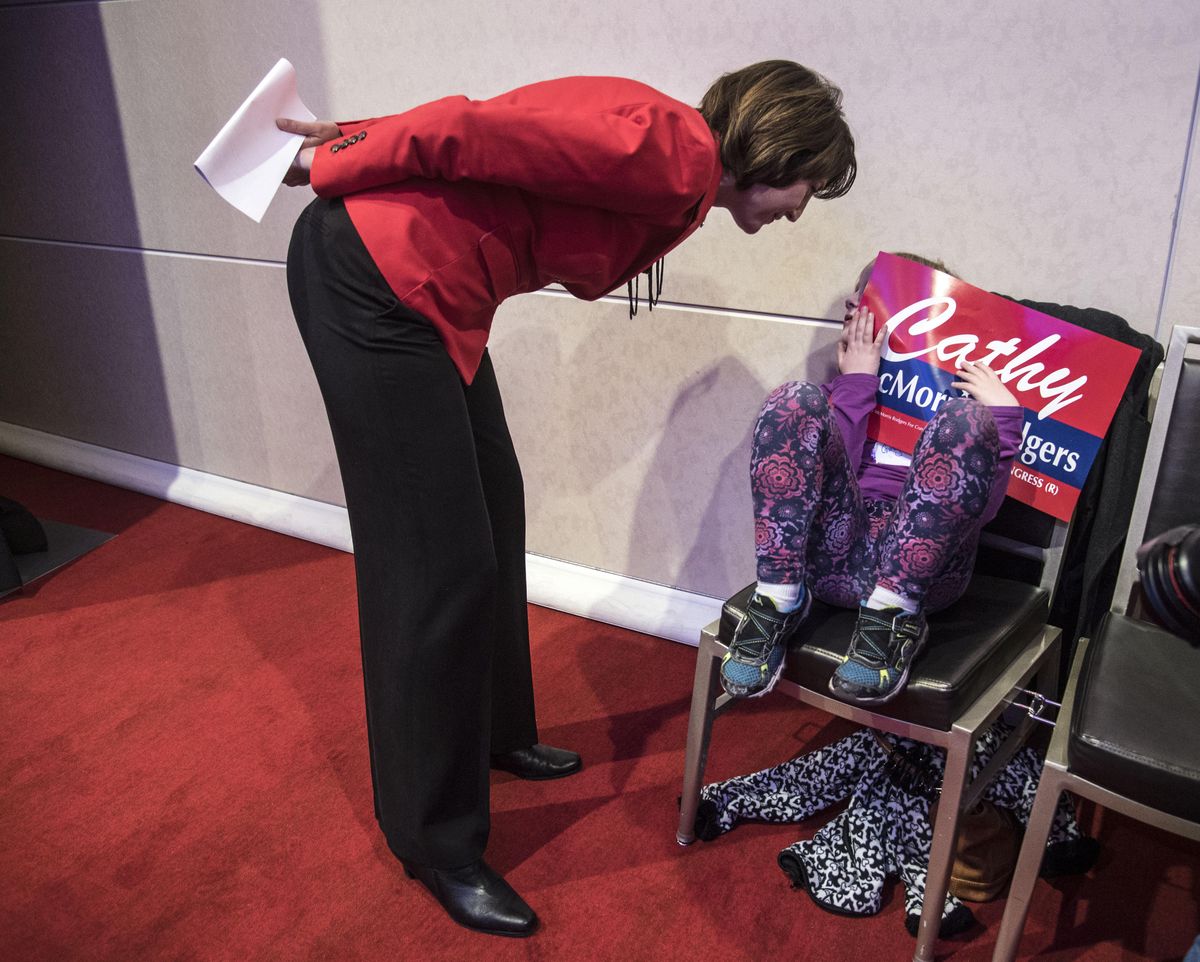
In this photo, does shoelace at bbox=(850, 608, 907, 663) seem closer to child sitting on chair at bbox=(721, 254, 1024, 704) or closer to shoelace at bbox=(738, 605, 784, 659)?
child sitting on chair at bbox=(721, 254, 1024, 704)

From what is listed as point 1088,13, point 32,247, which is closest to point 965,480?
point 1088,13

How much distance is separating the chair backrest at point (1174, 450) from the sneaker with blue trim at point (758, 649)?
59 cm

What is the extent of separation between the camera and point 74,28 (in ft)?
9.15

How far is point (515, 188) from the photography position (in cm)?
124

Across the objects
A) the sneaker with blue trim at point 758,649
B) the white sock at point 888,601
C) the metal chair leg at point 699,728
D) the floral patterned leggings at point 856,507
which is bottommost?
the metal chair leg at point 699,728

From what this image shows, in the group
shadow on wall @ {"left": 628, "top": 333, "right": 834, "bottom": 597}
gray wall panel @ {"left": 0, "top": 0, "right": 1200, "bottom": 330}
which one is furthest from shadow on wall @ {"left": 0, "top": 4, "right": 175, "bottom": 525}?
shadow on wall @ {"left": 628, "top": 333, "right": 834, "bottom": 597}

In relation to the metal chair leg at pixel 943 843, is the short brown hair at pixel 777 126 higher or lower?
higher

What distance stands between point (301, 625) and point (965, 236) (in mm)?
1775

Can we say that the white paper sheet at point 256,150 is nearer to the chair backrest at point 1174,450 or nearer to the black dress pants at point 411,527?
the black dress pants at point 411,527

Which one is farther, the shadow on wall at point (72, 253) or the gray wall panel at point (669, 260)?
the shadow on wall at point (72, 253)

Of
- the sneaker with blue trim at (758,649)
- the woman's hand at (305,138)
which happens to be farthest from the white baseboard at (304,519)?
the woman's hand at (305,138)

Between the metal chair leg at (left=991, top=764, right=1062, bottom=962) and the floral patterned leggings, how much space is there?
0.96 feet

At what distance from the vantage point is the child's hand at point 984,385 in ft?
4.96

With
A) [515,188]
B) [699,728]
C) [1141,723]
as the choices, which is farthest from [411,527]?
[1141,723]
